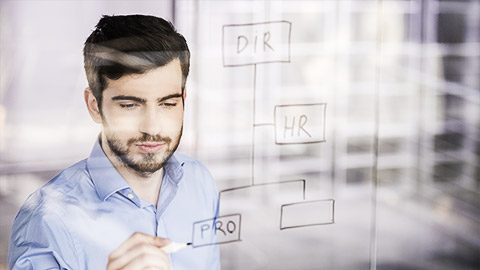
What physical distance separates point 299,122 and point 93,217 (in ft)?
1.84

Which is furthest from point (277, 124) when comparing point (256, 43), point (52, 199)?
point (52, 199)

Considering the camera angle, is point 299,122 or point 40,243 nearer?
point 40,243

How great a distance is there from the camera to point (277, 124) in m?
1.44

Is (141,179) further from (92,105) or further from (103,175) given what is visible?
(92,105)

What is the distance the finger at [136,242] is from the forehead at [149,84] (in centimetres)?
30

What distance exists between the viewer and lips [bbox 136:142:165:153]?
1.25m

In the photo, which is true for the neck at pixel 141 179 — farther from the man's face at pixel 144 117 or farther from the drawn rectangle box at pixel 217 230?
the drawn rectangle box at pixel 217 230

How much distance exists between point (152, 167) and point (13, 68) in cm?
35

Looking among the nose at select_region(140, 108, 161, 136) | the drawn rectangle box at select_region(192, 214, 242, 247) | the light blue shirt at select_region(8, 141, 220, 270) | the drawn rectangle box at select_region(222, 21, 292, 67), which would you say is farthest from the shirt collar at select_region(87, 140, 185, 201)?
the drawn rectangle box at select_region(222, 21, 292, 67)

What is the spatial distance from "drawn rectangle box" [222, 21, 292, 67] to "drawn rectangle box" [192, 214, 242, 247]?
372mm

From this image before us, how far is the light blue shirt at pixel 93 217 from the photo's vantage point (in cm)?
116

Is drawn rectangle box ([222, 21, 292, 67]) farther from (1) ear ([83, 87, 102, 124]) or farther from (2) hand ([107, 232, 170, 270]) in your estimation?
(2) hand ([107, 232, 170, 270])

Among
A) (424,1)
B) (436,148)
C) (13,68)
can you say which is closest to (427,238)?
(436,148)

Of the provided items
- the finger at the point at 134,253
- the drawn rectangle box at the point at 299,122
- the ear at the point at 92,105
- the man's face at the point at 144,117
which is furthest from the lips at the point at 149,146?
the drawn rectangle box at the point at 299,122
